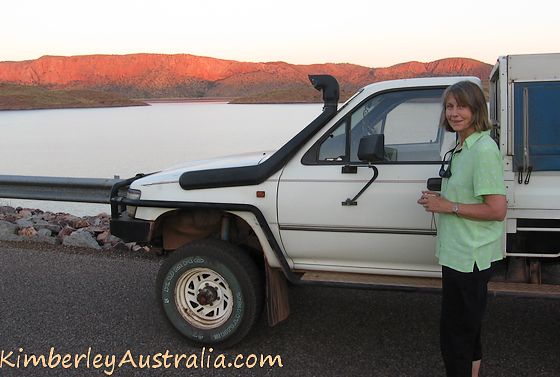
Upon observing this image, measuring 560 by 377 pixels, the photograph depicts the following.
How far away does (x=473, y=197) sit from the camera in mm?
3377

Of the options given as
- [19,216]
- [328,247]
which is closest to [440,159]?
[328,247]

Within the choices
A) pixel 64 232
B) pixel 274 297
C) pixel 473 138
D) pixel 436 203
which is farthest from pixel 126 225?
pixel 64 232

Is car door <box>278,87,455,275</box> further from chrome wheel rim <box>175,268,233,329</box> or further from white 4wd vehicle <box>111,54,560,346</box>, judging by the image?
chrome wheel rim <box>175,268,233,329</box>

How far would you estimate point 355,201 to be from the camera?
14.1ft

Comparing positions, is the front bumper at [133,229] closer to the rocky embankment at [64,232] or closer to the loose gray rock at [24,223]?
the rocky embankment at [64,232]

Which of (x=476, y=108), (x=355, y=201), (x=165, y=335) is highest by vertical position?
(x=476, y=108)

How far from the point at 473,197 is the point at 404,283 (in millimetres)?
1109

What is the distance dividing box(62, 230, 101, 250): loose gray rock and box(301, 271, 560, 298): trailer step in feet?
13.6

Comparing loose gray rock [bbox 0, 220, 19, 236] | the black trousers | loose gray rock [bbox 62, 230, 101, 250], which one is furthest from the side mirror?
loose gray rock [bbox 0, 220, 19, 236]

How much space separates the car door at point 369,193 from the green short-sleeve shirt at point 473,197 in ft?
2.44

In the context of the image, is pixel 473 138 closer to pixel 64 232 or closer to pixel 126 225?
pixel 126 225

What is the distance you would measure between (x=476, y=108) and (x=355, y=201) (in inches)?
46.4

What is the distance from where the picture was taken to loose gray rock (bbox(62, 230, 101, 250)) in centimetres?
785

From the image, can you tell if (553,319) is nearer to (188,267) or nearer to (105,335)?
(188,267)
